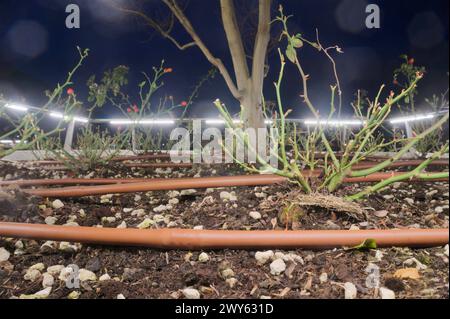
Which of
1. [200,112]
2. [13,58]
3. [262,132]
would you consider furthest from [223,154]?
[200,112]

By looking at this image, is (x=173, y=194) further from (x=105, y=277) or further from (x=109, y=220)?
(x=105, y=277)

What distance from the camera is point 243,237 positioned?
76 centimetres

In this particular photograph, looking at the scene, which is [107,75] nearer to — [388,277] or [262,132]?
[262,132]

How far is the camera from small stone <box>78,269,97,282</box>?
2.53ft

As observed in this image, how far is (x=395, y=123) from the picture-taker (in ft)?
8.18

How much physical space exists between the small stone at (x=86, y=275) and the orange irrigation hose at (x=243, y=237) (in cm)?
7

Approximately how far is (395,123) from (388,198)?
5.09 feet

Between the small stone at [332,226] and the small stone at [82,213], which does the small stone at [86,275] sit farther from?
→ the small stone at [332,226]

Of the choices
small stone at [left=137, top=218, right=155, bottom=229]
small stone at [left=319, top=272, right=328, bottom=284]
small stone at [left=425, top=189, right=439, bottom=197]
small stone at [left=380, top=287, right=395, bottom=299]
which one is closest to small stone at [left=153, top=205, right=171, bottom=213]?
small stone at [left=137, top=218, right=155, bottom=229]

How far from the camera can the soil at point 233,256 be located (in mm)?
678

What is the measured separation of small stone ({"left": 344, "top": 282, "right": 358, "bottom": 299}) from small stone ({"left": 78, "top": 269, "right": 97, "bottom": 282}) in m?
0.55

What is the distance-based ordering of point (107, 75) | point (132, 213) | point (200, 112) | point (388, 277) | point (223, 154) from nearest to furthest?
point (388, 277) < point (132, 213) < point (223, 154) < point (107, 75) < point (200, 112)

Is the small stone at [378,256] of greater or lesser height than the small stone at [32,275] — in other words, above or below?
above

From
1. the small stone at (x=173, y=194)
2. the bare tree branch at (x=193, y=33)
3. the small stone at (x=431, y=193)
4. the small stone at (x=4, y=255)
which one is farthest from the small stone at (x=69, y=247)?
the bare tree branch at (x=193, y=33)
